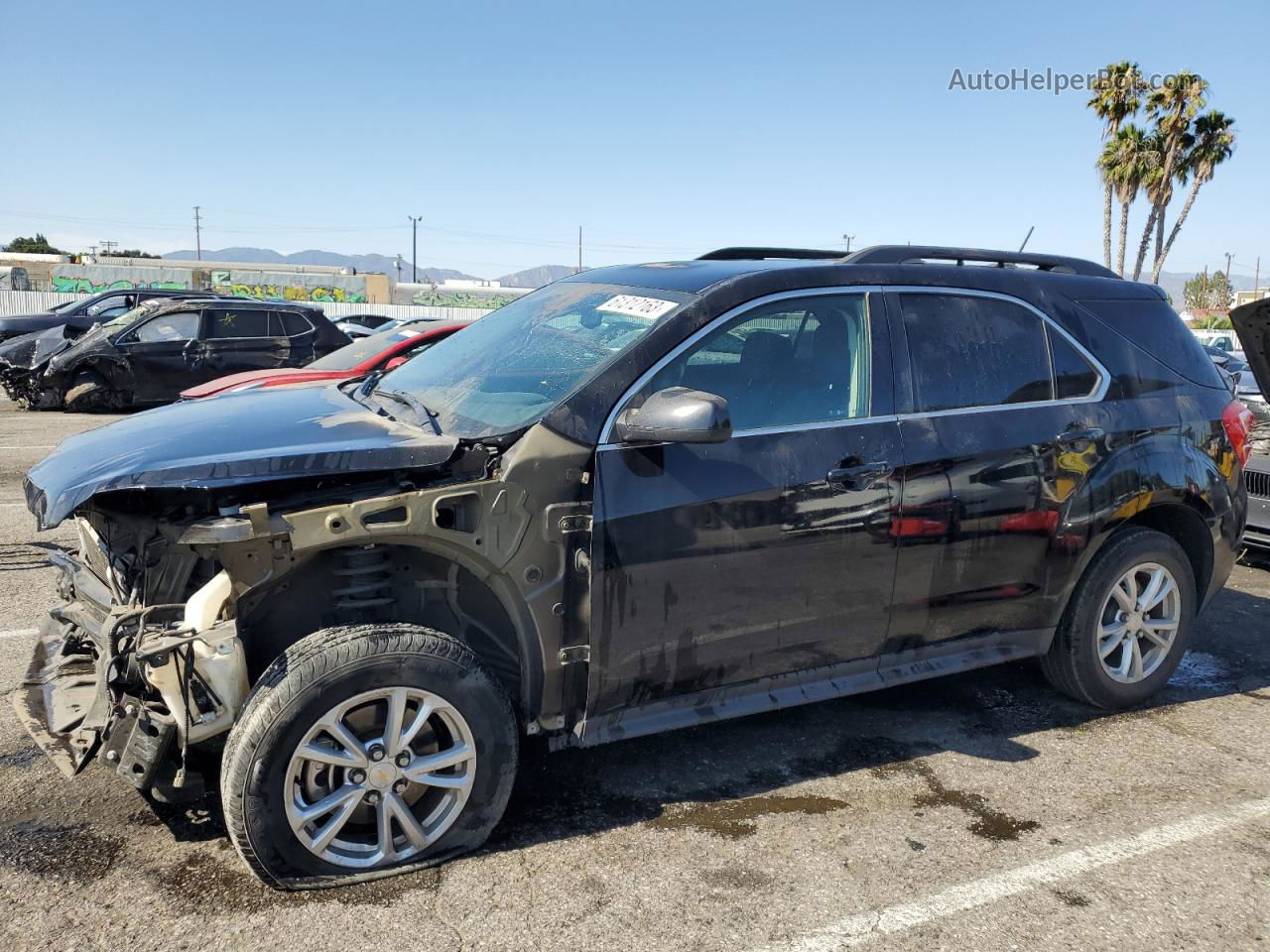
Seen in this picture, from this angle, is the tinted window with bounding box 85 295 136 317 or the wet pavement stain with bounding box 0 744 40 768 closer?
the wet pavement stain with bounding box 0 744 40 768

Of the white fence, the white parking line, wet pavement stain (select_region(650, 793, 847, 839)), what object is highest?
the white fence

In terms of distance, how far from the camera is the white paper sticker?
3.52 metres

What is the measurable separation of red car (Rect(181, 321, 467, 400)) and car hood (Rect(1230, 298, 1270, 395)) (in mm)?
5305

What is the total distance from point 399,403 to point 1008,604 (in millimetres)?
2564

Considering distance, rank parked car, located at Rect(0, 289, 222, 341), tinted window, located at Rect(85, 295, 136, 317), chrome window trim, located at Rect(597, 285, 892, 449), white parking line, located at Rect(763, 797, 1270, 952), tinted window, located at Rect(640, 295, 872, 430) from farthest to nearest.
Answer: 1. tinted window, located at Rect(85, 295, 136, 317)
2. parked car, located at Rect(0, 289, 222, 341)
3. tinted window, located at Rect(640, 295, 872, 430)
4. chrome window trim, located at Rect(597, 285, 892, 449)
5. white parking line, located at Rect(763, 797, 1270, 952)

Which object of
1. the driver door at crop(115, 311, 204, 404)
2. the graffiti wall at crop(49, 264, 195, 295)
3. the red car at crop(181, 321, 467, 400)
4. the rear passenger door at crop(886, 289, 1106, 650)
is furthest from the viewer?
the graffiti wall at crop(49, 264, 195, 295)

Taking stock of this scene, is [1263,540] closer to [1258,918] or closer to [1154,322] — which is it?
[1154,322]

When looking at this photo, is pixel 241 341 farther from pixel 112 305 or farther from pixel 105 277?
pixel 105 277

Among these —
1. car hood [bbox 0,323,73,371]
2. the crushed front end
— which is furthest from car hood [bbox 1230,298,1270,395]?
car hood [bbox 0,323,73,371]

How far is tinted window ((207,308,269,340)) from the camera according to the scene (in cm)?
1454

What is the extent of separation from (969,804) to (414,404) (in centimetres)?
249

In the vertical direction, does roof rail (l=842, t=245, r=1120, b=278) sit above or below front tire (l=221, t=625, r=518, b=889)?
above

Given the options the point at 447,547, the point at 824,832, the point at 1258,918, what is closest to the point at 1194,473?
the point at 1258,918

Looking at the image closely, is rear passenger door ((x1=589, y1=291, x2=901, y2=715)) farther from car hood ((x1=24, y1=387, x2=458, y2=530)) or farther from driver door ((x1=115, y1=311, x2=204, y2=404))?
driver door ((x1=115, y1=311, x2=204, y2=404))
